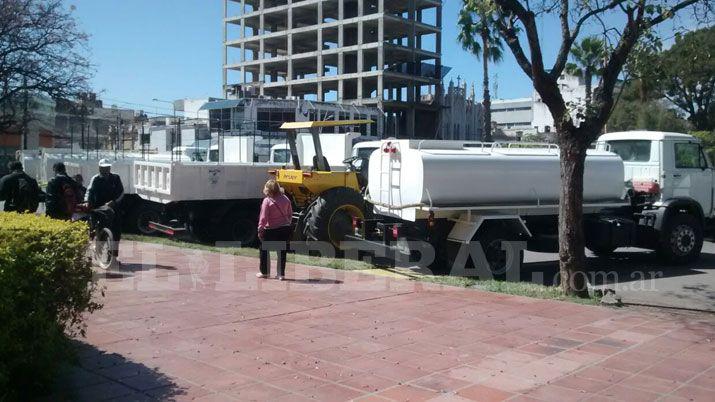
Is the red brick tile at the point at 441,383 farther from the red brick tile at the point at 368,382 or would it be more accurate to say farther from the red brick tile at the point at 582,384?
the red brick tile at the point at 582,384

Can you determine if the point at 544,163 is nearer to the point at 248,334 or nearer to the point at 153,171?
the point at 248,334

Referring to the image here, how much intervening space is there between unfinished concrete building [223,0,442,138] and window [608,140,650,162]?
158 ft

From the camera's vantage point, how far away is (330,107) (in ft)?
133

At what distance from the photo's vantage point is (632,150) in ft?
47.9

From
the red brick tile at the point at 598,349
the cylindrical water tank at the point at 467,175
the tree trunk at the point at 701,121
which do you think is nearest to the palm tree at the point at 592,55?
the cylindrical water tank at the point at 467,175

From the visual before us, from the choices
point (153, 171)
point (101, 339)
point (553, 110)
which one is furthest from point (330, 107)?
point (101, 339)

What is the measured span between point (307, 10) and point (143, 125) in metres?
58.2

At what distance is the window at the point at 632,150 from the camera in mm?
14320

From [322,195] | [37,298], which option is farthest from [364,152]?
A: [37,298]

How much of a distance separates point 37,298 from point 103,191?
22.8ft

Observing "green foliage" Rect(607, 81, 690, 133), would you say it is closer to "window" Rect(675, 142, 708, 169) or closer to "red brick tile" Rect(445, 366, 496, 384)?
"window" Rect(675, 142, 708, 169)

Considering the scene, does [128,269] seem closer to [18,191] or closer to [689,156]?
[18,191]

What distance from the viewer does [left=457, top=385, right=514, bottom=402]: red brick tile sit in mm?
5117

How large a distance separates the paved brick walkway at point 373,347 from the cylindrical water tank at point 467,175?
2344 millimetres
